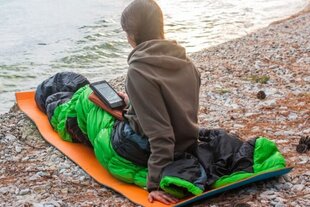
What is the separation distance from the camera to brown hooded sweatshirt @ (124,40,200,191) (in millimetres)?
4133

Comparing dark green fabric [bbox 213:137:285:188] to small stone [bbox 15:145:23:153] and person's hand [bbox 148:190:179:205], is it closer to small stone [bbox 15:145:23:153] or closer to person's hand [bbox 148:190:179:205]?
person's hand [bbox 148:190:179:205]

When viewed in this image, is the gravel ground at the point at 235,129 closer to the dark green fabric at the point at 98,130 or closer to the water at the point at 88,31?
the dark green fabric at the point at 98,130

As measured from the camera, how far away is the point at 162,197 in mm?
4219

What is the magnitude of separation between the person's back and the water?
6950 mm

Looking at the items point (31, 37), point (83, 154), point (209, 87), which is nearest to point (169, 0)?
point (31, 37)

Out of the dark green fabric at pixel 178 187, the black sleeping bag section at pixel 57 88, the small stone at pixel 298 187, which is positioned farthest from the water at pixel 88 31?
the small stone at pixel 298 187

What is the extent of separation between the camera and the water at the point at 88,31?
14273 mm

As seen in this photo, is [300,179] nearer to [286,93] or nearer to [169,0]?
[286,93]

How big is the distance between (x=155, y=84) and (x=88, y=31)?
15.4 meters

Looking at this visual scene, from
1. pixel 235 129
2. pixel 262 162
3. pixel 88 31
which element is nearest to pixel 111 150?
pixel 262 162

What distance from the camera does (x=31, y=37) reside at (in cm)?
1841

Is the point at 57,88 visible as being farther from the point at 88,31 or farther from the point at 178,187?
the point at 88,31

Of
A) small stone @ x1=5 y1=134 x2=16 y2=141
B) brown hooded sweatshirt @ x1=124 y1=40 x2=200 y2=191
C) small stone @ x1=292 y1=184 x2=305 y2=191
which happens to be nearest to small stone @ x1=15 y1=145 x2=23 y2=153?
small stone @ x1=5 y1=134 x2=16 y2=141

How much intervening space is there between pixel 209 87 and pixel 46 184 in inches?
142
